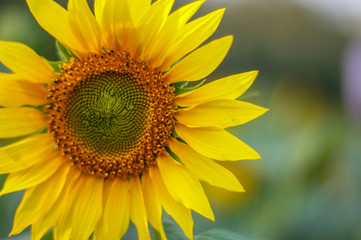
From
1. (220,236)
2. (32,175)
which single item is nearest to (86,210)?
(32,175)

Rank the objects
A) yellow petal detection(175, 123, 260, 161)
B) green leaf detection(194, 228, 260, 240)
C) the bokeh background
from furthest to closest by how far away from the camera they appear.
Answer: the bokeh background, green leaf detection(194, 228, 260, 240), yellow petal detection(175, 123, 260, 161)

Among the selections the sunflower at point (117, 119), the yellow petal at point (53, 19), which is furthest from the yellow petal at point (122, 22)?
the yellow petal at point (53, 19)

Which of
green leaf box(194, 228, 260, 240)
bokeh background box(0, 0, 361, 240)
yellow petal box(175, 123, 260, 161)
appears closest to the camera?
yellow petal box(175, 123, 260, 161)

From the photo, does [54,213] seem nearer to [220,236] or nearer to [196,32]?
[220,236]

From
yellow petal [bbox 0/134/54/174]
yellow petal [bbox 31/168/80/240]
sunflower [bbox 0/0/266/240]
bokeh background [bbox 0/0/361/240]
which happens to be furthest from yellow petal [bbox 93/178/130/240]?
bokeh background [bbox 0/0/361/240]

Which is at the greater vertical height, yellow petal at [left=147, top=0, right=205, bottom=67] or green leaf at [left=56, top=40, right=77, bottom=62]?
yellow petal at [left=147, top=0, right=205, bottom=67]

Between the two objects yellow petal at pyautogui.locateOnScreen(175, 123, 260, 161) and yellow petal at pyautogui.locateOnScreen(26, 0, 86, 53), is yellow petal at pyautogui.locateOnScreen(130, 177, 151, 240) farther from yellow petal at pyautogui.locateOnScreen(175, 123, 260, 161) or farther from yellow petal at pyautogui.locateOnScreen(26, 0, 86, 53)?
yellow petal at pyautogui.locateOnScreen(26, 0, 86, 53)

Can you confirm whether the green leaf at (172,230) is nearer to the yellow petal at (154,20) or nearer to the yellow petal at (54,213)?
the yellow petal at (54,213)

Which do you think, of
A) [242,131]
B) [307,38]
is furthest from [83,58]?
[307,38]
